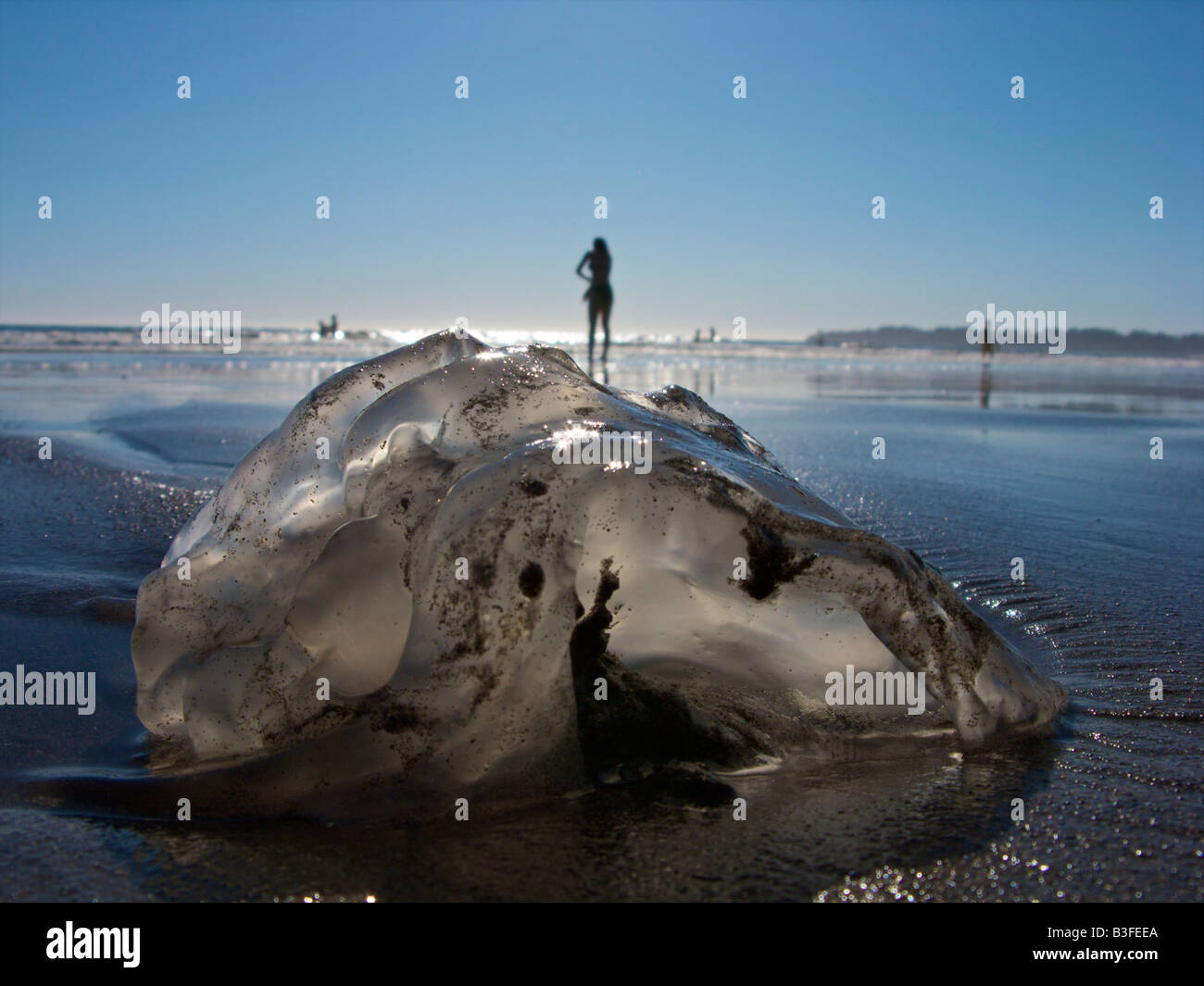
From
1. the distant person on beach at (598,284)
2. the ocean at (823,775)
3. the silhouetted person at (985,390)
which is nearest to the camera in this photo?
the ocean at (823,775)

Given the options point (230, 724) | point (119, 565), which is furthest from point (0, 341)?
point (230, 724)

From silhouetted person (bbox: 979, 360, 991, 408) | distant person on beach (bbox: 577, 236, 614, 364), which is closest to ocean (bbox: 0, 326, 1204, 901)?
silhouetted person (bbox: 979, 360, 991, 408)

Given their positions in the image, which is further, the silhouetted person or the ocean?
the silhouetted person

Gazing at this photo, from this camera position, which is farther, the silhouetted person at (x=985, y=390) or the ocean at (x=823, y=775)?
the silhouetted person at (x=985, y=390)

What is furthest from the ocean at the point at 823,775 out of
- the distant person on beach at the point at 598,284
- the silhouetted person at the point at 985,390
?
the distant person on beach at the point at 598,284

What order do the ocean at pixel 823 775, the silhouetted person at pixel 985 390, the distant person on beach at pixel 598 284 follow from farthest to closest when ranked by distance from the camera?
the distant person on beach at pixel 598 284, the silhouetted person at pixel 985 390, the ocean at pixel 823 775

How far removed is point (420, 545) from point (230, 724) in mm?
461

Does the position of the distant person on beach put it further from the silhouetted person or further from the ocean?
the ocean

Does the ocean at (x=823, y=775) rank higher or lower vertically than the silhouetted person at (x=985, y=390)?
lower

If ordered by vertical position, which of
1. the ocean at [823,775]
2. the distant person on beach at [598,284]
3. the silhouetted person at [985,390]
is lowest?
the ocean at [823,775]

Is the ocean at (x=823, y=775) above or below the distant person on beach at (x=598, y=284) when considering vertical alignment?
below

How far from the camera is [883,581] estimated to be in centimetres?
149

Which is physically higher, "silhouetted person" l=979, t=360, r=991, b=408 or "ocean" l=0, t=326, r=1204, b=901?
"silhouetted person" l=979, t=360, r=991, b=408

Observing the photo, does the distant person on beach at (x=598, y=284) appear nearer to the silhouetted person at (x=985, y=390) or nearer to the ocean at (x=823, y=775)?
the silhouetted person at (x=985, y=390)
